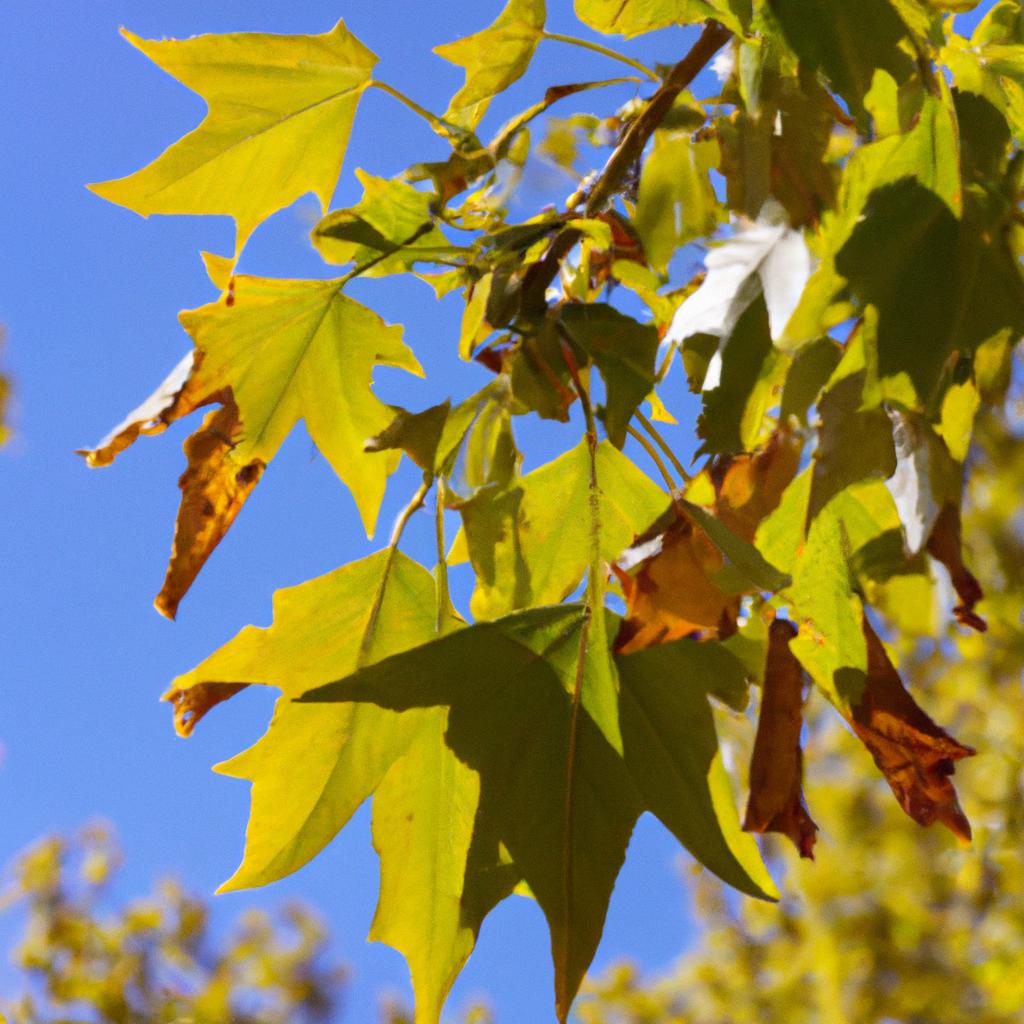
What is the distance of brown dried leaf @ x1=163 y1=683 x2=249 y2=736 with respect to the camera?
1.01ft

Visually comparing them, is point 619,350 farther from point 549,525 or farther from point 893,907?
point 893,907

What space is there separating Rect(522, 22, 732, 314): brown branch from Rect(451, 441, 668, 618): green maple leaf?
63 millimetres

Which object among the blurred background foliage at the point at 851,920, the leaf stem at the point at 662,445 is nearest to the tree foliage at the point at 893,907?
the blurred background foliage at the point at 851,920

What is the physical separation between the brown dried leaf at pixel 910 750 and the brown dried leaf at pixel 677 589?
5cm

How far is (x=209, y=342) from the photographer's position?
13.2 inches

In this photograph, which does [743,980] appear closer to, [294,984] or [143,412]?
[294,984]

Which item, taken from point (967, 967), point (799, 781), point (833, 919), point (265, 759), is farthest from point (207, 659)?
point (833, 919)

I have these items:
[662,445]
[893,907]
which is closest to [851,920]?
[893,907]

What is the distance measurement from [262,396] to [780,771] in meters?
0.19

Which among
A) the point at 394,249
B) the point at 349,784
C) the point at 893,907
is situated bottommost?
the point at 349,784

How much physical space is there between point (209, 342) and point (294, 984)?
2938 millimetres

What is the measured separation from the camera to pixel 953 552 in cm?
25

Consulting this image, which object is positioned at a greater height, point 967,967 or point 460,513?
point 967,967

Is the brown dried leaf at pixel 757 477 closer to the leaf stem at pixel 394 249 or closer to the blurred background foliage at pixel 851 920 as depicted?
the leaf stem at pixel 394 249
